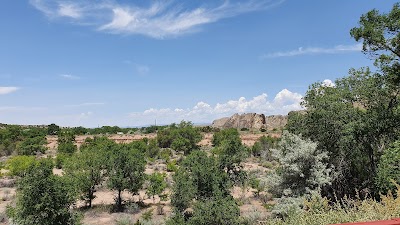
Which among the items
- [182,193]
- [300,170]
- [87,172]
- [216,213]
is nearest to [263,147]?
[87,172]

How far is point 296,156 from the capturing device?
16188 millimetres

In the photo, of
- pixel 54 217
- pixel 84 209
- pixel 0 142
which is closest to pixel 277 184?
pixel 54 217

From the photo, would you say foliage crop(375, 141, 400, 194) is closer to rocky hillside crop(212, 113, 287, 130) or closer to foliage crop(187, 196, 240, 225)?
foliage crop(187, 196, 240, 225)

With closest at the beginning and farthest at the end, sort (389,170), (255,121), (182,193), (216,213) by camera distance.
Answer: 1. (389,170)
2. (216,213)
3. (182,193)
4. (255,121)

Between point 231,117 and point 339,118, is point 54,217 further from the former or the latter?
point 231,117

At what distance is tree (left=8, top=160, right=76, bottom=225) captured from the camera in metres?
14.5

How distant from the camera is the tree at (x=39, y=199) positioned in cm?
1449

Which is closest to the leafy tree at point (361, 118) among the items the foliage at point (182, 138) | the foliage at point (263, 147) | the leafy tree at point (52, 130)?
the foliage at point (263, 147)

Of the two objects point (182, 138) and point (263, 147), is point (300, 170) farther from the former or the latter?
point (182, 138)

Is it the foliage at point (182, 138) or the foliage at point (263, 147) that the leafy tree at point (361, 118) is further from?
the foliage at point (182, 138)

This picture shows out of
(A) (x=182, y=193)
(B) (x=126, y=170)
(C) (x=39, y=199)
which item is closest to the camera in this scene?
(C) (x=39, y=199)

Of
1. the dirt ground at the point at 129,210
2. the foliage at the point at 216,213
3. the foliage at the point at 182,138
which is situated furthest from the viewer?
the foliage at the point at 182,138

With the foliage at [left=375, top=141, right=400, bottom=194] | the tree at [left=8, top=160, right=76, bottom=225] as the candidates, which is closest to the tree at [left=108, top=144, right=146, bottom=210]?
the tree at [left=8, top=160, right=76, bottom=225]

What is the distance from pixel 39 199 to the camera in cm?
1459
